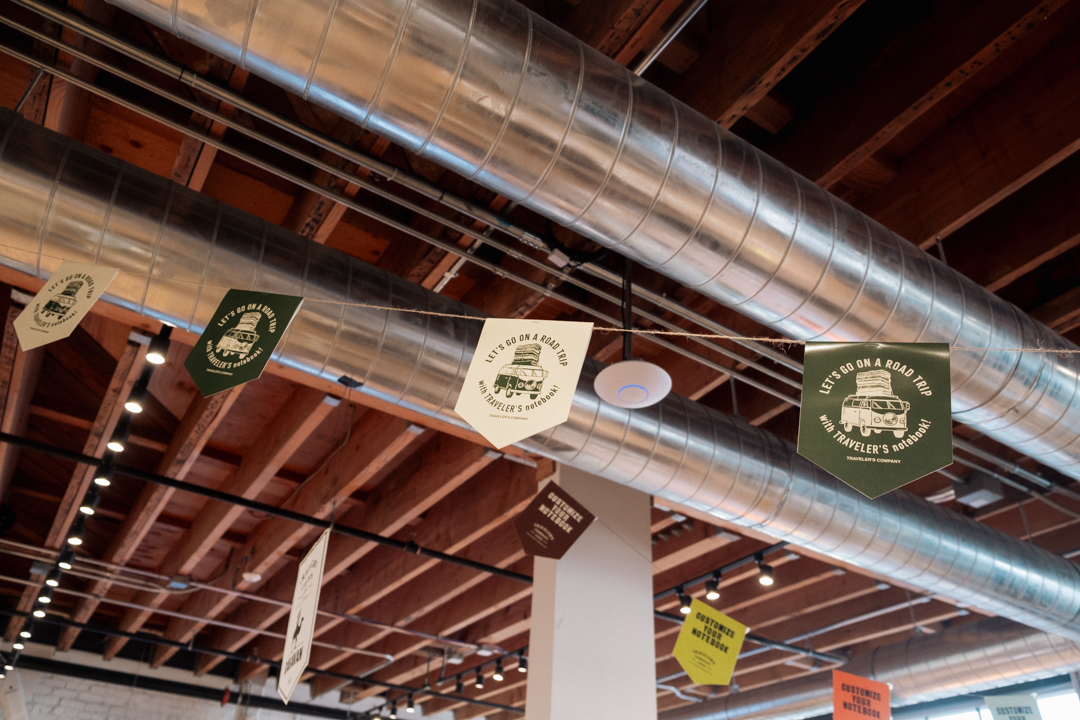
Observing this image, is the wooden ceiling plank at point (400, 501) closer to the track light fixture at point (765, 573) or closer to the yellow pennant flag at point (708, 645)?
the yellow pennant flag at point (708, 645)

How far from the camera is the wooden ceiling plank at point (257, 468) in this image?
441 centimetres

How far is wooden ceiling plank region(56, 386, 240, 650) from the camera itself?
A: 428cm

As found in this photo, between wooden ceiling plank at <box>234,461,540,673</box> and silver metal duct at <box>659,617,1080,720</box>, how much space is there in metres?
4.00

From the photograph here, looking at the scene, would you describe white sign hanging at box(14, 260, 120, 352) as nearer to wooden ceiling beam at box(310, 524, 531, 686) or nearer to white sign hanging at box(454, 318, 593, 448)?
white sign hanging at box(454, 318, 593, 448)

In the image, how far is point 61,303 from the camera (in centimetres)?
245

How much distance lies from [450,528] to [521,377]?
3.52 meters

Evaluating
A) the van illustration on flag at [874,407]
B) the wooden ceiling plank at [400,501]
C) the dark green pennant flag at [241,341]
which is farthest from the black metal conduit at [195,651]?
the van illustration on flag at [874,407]

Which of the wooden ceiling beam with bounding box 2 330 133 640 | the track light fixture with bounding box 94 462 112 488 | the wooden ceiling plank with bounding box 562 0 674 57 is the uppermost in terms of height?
the wooden ceiling plank with bounding box 562 0 674 57

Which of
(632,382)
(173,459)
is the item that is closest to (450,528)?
(173,459)

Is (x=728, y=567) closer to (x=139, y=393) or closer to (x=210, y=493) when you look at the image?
(x=210, y=493)

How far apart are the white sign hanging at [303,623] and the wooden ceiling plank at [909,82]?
2.61 metres

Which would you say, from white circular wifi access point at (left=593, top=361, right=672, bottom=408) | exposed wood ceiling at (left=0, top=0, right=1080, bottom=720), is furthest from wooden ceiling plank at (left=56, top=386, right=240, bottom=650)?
white circular wifi access point at (left=593, top=361, right=672, bottom=408)

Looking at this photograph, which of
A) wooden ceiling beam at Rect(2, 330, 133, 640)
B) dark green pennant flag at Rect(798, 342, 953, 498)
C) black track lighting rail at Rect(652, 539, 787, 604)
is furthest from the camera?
black track lighting rail at Rect(652, 539, 787, 604)

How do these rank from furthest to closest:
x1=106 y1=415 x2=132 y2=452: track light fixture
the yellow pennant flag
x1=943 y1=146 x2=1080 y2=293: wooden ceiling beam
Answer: the yellow pennant flag
x1=106 y1=415 x2=132 y2=452: track light fixture
x1=943 y1=146 x2=1080 y2=293: wooden ceiling beam
